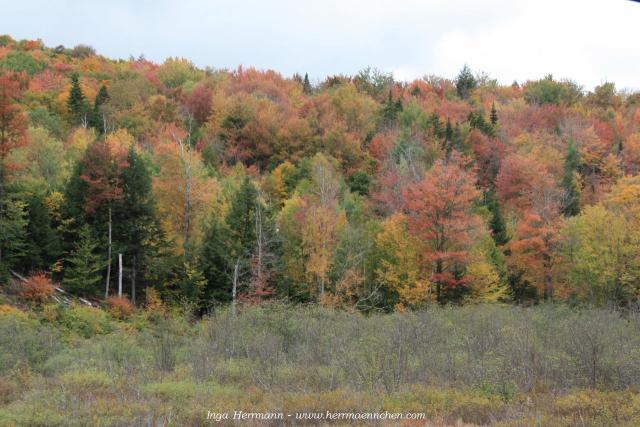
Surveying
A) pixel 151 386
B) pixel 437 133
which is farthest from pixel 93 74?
pixel 151 386

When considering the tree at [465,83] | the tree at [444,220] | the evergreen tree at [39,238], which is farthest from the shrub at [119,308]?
the tree at [465,83]

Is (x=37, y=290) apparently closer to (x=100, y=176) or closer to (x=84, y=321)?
(x=84, y=321)

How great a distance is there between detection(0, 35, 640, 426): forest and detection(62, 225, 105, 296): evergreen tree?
0.38 feet

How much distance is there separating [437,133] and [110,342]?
1857 inches

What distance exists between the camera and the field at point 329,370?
12.6 metres

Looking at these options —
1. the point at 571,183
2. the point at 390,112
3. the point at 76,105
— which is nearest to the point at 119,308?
the point at 571,183

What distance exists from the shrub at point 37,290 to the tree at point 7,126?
4.92m

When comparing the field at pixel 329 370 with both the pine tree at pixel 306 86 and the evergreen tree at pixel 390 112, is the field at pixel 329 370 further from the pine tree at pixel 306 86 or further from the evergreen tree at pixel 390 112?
the pine tree at pixel 306 86

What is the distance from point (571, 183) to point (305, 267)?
82.6 ft

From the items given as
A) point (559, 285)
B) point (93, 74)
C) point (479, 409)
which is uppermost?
point (93, 74)

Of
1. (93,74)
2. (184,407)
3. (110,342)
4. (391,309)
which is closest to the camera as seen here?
(184,407)

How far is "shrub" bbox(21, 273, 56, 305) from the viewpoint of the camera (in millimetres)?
26780

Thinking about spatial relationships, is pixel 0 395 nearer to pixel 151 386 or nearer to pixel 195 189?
pixel 151 386

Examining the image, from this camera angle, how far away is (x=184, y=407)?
12.8 metres
